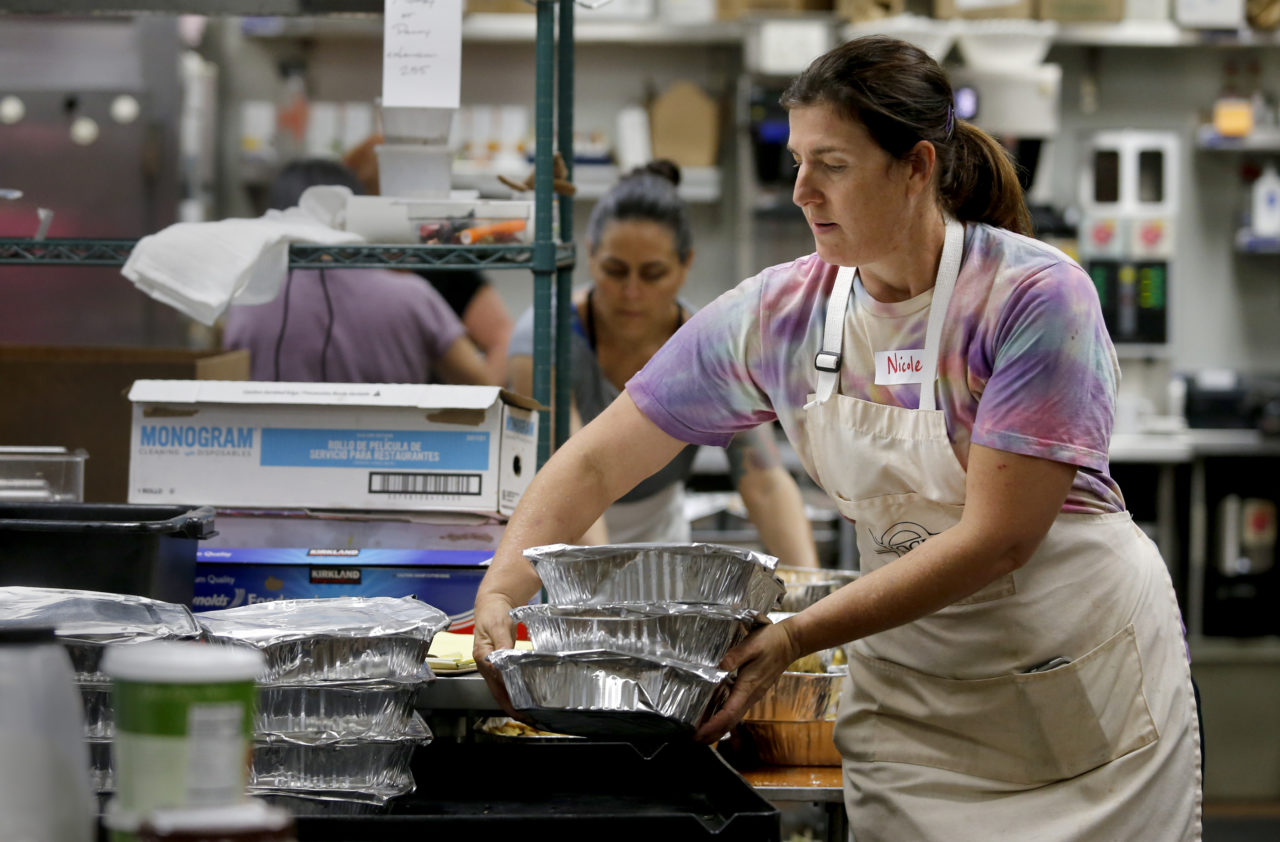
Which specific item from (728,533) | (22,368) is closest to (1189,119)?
(728,533)

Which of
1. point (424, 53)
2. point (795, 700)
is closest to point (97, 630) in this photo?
point (795, 700)

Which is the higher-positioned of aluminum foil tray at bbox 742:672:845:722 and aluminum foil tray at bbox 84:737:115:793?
aluminum foil tray at bbox 84:737:115:793

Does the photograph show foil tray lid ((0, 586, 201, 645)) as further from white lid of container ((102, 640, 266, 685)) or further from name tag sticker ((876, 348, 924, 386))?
name tag sticker ((876, 348, 924, 386))

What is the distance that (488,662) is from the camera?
141 cm

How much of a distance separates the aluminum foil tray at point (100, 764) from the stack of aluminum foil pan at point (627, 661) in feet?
1.25

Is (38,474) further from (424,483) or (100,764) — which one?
(100,764)

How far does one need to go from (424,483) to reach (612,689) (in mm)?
680

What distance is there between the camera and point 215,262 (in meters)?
1.88

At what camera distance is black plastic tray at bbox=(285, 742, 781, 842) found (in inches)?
46.4

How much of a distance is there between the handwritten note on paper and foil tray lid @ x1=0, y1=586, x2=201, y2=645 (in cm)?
89

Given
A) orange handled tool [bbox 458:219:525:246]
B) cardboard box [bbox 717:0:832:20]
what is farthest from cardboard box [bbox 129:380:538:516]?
cardboard box [bbox 717:0:832:20]

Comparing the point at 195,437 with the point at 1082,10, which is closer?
the point at 195,437

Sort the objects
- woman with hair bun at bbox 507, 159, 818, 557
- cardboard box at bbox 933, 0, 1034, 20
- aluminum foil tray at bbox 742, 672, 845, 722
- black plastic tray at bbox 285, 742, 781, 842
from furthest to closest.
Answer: cardboard box at bbox 933, 0, 1034, 20 → woman with hair bun at bbox 507, 159, 818, 557 → aluminum foil tray at bbox 742, 672, 845, 722 → black plastic tray at bbox 285, 742, 781, 842

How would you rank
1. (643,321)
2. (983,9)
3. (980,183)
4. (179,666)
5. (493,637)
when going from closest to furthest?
(179,666)
(493,637)
(980,183)
(643,321)
(983,9)
